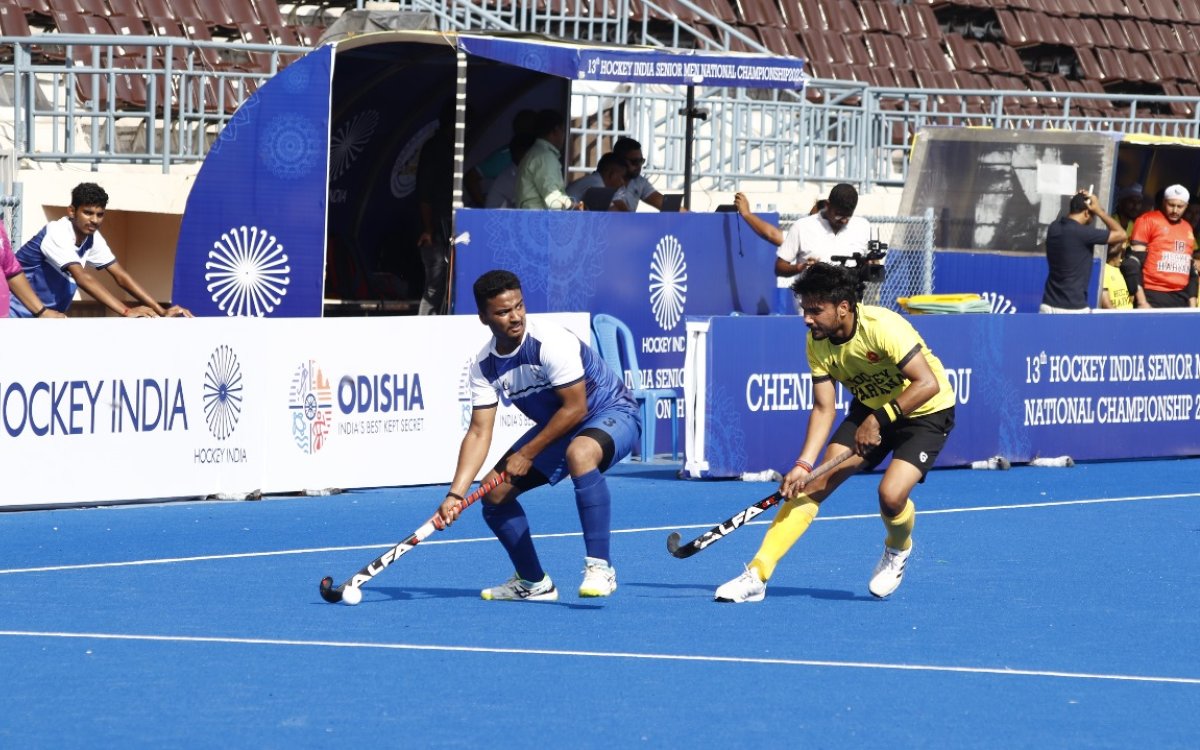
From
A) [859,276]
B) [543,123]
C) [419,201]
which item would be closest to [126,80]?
[419,201]

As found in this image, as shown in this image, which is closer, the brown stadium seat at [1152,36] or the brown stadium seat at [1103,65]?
the brown stadium seat at [1103,65]

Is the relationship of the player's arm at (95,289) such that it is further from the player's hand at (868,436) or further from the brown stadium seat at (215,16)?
the brown stadium seat at (215,16)

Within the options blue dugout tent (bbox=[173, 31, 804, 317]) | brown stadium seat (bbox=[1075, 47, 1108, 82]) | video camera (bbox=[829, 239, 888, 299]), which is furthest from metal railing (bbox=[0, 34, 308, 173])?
brown stadium seat (bbox=[1075, 47, 1108, 82])

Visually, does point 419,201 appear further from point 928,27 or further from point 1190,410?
point 928,27

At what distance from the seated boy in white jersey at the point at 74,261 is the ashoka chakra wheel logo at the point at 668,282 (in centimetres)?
423

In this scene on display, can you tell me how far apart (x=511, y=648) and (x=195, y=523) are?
4.72 metres

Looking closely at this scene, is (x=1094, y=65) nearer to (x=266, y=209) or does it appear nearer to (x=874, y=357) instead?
(x=266, y=209)

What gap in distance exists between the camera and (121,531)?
1180cm

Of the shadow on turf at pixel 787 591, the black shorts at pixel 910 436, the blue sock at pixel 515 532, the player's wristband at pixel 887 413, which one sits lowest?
the shadow on turf at pixel 787 591

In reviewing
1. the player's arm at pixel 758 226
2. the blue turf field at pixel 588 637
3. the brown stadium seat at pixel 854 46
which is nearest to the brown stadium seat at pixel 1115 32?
the brown stadium seat at pixel 854 46

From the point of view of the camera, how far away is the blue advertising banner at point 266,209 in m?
15.0

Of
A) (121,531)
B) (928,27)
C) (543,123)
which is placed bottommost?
(121,531)

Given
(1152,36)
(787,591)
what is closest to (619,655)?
(787,591)

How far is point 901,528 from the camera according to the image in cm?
930
